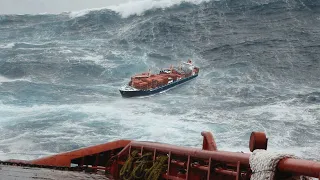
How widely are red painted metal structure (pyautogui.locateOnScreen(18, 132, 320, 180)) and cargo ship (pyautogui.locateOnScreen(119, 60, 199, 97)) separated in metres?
29.8

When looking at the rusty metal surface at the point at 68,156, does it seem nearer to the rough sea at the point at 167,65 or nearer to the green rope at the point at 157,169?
the green rope at the point at 157,169

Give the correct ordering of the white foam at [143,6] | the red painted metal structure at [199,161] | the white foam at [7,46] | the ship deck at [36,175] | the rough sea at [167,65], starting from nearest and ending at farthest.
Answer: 1. the red painted metal structure at [199,161]
2. the ship deck at [36,175]
3. the rough sea at [167,65]
4. the white foam at [7,46]
5. the white foam at [143,6]

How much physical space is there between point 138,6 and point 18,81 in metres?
57.9

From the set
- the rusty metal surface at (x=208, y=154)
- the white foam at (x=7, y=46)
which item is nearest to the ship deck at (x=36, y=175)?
the rusty metal surface at (x=208, y=154)

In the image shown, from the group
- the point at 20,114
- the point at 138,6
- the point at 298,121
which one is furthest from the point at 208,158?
the point at 138,6

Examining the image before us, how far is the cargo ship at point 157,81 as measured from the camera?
4097 centimetres

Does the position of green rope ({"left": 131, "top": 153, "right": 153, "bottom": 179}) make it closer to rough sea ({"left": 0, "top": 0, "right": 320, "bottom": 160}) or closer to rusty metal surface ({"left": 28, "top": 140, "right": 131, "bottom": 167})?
rusty metal surface ({"left": 28, "top": 140, "right": 131, "bottom": 167})

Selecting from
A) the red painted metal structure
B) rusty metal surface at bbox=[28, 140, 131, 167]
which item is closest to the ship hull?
rusty metal surface at bbox=[28, 140, 131, 167]

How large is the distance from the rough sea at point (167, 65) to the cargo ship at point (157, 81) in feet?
3.36

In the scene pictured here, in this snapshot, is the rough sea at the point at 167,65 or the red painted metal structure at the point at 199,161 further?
the rough sea at the point at 167,65

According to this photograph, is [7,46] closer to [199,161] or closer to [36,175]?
[36,175]

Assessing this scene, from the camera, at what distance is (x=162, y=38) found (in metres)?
72.0

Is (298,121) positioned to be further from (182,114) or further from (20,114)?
(20,114)

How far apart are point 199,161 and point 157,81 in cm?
3872
